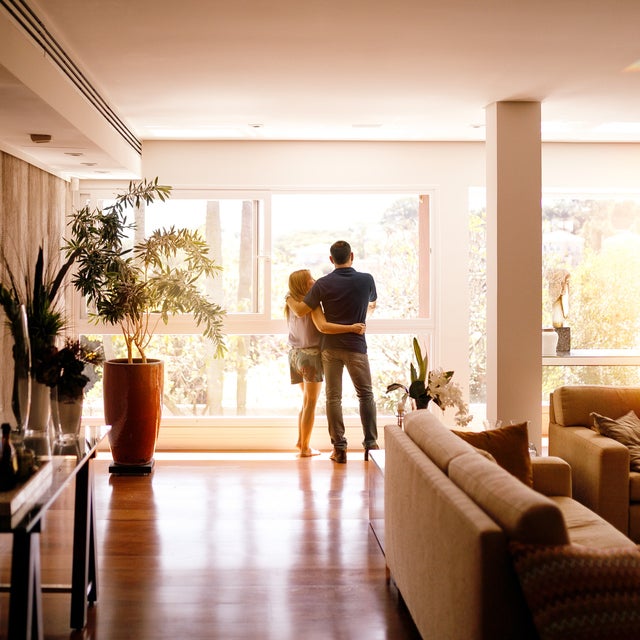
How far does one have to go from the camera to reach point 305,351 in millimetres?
6316

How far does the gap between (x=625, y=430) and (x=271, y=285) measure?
3.39 metres

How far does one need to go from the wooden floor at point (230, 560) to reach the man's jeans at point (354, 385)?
0.51m

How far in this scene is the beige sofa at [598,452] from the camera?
160 inches

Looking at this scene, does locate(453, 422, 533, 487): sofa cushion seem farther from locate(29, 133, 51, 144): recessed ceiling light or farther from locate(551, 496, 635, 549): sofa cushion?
locate(29, 133, 51, 144): recessed ceiling light

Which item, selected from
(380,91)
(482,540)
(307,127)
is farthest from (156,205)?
(482,540)

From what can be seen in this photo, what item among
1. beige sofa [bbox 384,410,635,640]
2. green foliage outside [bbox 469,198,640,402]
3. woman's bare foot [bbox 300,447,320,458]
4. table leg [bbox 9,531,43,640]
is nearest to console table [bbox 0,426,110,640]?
table leg [bbox 9,531,43,640]

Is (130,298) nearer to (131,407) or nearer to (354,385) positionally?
(131,407)

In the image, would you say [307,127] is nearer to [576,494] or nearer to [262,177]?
[262,177]

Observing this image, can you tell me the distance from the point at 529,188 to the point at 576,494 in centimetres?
208

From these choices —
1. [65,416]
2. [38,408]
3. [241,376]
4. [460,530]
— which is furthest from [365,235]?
[460,530]

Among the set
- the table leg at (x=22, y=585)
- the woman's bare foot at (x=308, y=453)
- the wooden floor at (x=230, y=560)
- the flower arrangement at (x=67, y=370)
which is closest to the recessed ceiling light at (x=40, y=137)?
the flower arrangement at (x=67, y=370)

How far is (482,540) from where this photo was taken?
2.07 metres

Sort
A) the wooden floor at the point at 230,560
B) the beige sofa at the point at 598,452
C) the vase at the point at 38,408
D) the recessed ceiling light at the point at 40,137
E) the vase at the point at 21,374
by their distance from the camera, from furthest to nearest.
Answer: the recessed ceiling light at the point at 40,137 < the beige sofa at the point at 598,452 < the wooden floor at the point at 230,560 < the vase at the point at 38,408 < the vase at the point at 21,374

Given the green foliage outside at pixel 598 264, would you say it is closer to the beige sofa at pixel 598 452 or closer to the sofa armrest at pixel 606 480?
the beige sofa at pixel 598 452
